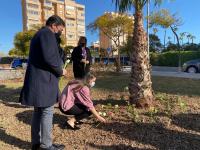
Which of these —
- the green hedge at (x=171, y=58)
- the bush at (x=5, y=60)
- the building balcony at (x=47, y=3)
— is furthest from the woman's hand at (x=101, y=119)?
the building balcony at (x=47, y=3)

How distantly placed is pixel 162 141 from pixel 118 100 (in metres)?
2.83

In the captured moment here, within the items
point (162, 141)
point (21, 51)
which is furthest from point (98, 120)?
point (21, 51)

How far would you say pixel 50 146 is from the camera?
16.6ft

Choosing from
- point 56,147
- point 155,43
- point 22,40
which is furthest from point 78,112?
point 155,43

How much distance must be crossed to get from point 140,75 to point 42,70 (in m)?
2.69

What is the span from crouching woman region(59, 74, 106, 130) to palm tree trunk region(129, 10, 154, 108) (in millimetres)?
1159

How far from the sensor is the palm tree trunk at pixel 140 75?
699cm

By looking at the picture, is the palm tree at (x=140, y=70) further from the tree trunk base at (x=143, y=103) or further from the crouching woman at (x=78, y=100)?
the crouching woman at (x=78, y=100)

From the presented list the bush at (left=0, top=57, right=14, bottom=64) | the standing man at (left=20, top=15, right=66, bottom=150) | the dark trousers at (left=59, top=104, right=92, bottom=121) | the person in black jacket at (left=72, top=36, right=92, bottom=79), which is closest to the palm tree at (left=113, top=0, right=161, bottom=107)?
the dark trousers at (left=59, top=104, right=92, bottom=121)

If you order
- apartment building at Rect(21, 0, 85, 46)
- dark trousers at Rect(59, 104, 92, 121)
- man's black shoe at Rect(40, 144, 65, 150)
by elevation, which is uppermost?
apartment building at Rect(21, 0, 85, 46)

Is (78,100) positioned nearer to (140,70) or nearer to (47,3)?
(140,70)

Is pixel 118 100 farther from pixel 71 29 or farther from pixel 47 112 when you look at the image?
pixel 71 29

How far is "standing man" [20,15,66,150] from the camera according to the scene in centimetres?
474

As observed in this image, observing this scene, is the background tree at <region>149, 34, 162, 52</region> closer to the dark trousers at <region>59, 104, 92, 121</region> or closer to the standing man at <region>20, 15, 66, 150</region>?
the dark trousers at <region>59, 104, 92, 121</region>
